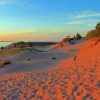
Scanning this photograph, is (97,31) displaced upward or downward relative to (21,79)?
upward

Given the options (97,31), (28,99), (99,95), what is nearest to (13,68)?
(28,99)

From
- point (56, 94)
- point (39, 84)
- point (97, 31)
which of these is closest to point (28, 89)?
point (39, 84)

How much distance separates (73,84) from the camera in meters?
11.4

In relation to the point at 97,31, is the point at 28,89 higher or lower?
lower

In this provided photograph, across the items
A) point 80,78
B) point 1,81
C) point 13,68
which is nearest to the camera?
point 80,78

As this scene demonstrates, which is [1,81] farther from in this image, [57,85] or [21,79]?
[57,85]

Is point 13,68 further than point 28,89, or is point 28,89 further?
point 13,68

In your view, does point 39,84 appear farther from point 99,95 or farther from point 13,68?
point 13,68

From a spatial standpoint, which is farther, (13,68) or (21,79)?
(13,68)

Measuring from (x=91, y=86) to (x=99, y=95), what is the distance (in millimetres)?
1186

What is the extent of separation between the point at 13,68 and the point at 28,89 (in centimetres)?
883

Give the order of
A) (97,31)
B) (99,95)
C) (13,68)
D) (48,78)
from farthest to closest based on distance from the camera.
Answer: (97,31) → (13,68) → (48,78) → (99,95)

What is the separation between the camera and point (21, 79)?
575 inches

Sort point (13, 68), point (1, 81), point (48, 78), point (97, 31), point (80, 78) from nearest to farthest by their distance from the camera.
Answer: point (80, 78)
point (48, 78)
point (1, 81)
point (13, 68)
point (97, 31)
